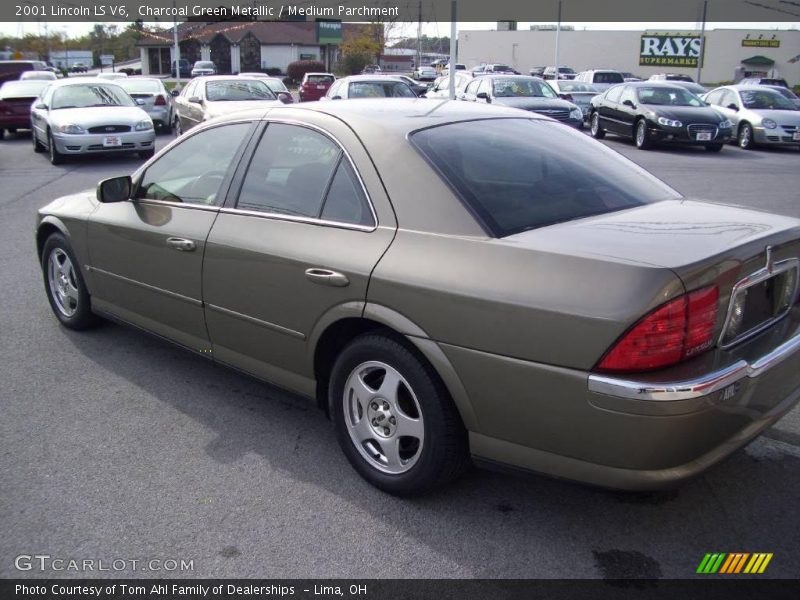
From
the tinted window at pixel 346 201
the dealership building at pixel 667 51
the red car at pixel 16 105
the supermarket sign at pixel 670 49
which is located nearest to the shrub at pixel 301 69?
the dealership building at pixel 667 51

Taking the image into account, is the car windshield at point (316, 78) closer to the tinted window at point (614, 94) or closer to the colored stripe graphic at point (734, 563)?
the tinted window at point (614, 94)

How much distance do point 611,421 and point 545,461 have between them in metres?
0.33

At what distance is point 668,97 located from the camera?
58.9ft

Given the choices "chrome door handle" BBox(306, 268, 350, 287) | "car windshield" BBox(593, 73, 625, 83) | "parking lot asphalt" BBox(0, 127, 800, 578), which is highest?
"car windshield" BBox(593, 73, 625, 83)

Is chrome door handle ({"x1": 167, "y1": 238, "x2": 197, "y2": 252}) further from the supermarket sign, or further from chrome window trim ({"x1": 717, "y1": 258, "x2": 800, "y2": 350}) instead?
the supermarket sign

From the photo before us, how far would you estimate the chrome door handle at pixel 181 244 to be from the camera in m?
4.03

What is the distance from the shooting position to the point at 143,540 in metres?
2.99

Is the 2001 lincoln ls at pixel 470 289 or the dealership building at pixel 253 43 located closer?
the 2001 lincoln ls at pixel 470 289

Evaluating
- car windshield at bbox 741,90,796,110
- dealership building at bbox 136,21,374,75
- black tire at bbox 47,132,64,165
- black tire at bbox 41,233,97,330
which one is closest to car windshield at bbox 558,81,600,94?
car windshield at bbox 741,90,796,110

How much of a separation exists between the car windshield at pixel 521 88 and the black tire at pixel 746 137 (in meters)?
4.49

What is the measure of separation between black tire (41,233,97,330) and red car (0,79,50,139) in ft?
55.1

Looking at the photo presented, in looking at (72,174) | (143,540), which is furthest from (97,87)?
(143,540)

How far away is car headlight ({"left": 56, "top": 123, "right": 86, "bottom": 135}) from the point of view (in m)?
14.4

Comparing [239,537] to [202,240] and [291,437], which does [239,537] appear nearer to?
[291,437]
